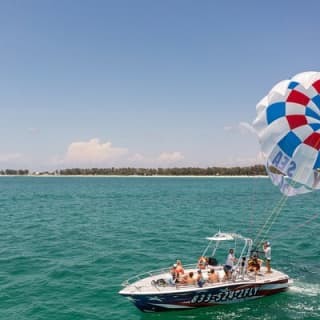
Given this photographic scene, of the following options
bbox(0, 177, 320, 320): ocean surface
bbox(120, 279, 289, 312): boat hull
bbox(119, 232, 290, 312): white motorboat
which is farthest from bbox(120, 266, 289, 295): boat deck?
bbox(0, 177, 320, 320): ocean surface

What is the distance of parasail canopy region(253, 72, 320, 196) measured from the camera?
16.8 metres

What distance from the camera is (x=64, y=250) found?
2902 cm

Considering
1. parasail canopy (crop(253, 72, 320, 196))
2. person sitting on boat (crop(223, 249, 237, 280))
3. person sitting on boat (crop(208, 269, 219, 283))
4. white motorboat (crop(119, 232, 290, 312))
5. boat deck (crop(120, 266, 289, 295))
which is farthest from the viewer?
person sitting on boat (crop(223, 249, 237, 280))

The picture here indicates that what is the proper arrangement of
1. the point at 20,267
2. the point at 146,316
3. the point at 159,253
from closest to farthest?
1. the point at 146,316
2. the point at 20,267
3. the point at 159,253

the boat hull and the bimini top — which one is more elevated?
the bimini top

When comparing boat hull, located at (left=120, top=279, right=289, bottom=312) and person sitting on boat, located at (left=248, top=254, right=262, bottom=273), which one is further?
person sitting on boat, located at (left=248, top=254, right=262, bottom=273)

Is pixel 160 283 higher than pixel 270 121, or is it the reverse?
pixel 270 121

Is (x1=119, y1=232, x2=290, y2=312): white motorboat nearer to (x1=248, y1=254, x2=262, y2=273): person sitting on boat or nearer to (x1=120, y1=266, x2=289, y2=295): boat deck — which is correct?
(x1=120, y1=266, x2=289, y2=295): boat deck

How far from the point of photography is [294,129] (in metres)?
17.2

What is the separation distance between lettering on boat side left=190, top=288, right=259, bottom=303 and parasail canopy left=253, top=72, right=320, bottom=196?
520 centimetres

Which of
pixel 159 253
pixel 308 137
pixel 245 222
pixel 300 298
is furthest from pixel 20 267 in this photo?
pixel 245 222

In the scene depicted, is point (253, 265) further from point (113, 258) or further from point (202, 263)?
point (113, 258)

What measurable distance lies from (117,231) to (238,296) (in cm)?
2136

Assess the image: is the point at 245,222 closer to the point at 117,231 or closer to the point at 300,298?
the point at 117,231
